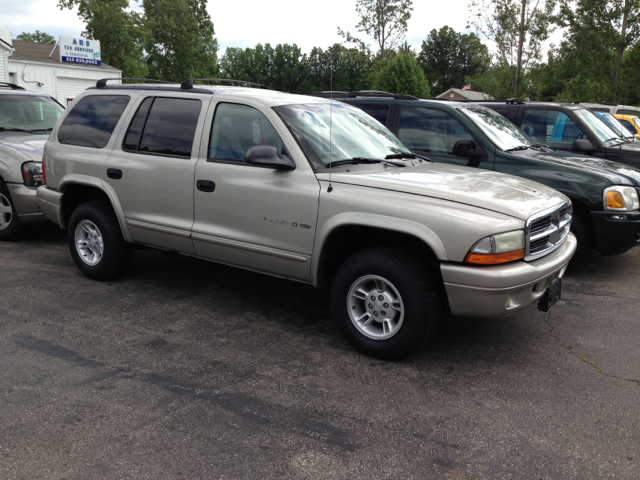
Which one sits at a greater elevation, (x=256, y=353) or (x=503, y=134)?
(x=503, y=134)

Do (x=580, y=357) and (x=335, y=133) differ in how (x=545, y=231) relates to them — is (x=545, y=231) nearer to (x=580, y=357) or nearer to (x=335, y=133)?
(x=580, y=357)

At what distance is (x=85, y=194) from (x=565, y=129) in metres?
6.32

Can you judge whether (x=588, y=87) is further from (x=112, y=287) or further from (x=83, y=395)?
(x=83, y=395)

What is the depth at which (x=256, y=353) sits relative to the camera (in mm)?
4125

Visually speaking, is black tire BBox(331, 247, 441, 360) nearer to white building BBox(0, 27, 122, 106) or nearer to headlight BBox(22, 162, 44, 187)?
headlight BBox(22, 162, 44, 187)

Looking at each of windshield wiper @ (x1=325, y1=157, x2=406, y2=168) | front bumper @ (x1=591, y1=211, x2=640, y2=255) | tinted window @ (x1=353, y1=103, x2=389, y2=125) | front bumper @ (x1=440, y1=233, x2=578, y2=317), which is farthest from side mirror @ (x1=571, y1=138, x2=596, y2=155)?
front bumper @ (x1=440, y1=233, x2=578, y2=317)

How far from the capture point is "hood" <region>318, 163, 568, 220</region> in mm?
3756

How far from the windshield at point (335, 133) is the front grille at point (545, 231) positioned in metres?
1.36

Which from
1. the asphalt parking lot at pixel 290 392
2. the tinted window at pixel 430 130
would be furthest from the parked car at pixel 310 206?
the tinted window at pixel 430 130

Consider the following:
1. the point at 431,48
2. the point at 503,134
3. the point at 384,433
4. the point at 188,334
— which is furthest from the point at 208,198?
the point at 431,48

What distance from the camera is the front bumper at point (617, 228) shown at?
5.88 metres

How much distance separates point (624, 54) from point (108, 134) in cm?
2276

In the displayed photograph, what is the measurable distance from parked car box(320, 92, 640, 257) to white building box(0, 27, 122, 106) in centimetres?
2468

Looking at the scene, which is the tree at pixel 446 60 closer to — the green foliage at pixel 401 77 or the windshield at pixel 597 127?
the green foliage at pixel 401 77
